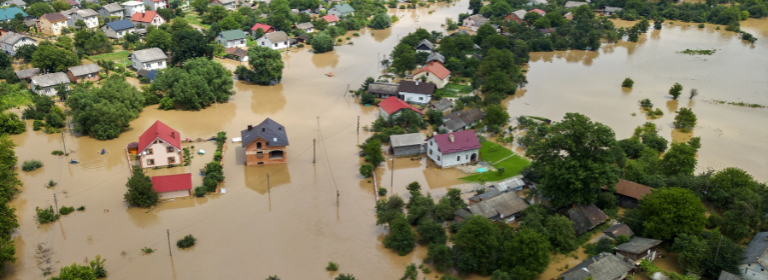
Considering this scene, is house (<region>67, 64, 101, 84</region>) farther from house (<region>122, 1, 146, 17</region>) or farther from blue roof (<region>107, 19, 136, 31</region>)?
house (<region>122, 1, 146, 17</region>)

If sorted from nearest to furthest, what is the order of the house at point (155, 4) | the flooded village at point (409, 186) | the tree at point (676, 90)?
1. the flooded village at point (409, 186)
2. the tree at point (676, 90)
3. the house at point (155, 4)

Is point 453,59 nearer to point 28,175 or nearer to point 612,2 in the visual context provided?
point 28,175

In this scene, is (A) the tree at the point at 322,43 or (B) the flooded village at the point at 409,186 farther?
(A) the tree at the point at 322,43

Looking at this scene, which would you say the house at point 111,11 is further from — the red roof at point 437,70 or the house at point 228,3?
the red roof at point 437,70

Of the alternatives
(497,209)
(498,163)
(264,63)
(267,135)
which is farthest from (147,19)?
(497,209)

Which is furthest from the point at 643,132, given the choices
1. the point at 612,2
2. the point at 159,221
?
the point at 612,2

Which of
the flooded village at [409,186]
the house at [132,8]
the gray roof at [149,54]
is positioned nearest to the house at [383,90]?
the flooded village at [409,186]

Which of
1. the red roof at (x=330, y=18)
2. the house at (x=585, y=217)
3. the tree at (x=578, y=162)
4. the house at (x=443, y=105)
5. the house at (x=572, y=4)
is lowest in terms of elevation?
the house at (x=443, y=105)
